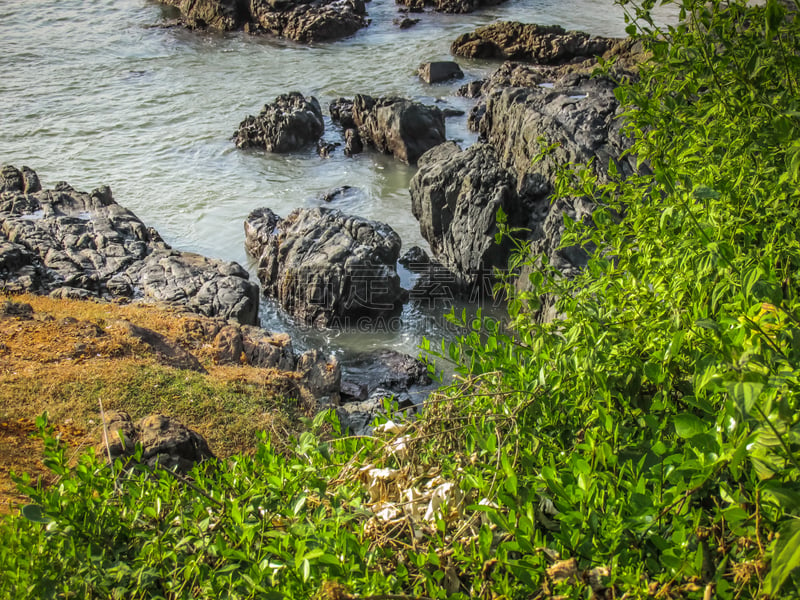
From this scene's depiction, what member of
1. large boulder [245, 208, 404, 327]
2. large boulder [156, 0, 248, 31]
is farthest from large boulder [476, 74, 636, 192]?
large boulder [156, 0, 248, 31]

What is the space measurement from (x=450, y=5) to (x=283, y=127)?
1235 centimetres

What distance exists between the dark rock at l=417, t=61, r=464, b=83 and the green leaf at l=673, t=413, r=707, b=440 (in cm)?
1819

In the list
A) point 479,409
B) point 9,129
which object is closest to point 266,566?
point 479,409

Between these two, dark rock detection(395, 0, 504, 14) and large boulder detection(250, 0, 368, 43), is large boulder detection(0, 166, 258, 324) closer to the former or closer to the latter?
large boulder detection(250, 0, 368, 43)

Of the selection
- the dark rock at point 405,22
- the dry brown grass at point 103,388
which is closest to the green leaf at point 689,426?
the dry brown grass at point 103,388

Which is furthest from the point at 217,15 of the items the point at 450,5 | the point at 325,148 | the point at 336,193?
the point at 336,193

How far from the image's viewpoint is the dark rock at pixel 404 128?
47.4 feet

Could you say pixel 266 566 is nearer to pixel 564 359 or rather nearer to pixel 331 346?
pixel 564 359

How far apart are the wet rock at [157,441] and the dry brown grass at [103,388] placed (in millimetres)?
458

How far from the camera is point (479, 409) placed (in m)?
2.29

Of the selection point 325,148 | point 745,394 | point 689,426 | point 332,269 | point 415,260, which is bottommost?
point 415,260

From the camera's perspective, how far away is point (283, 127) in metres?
15.3

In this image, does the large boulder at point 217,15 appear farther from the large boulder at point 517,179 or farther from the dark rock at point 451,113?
the large boulder at point 517,179

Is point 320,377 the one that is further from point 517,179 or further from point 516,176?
point 516,176
